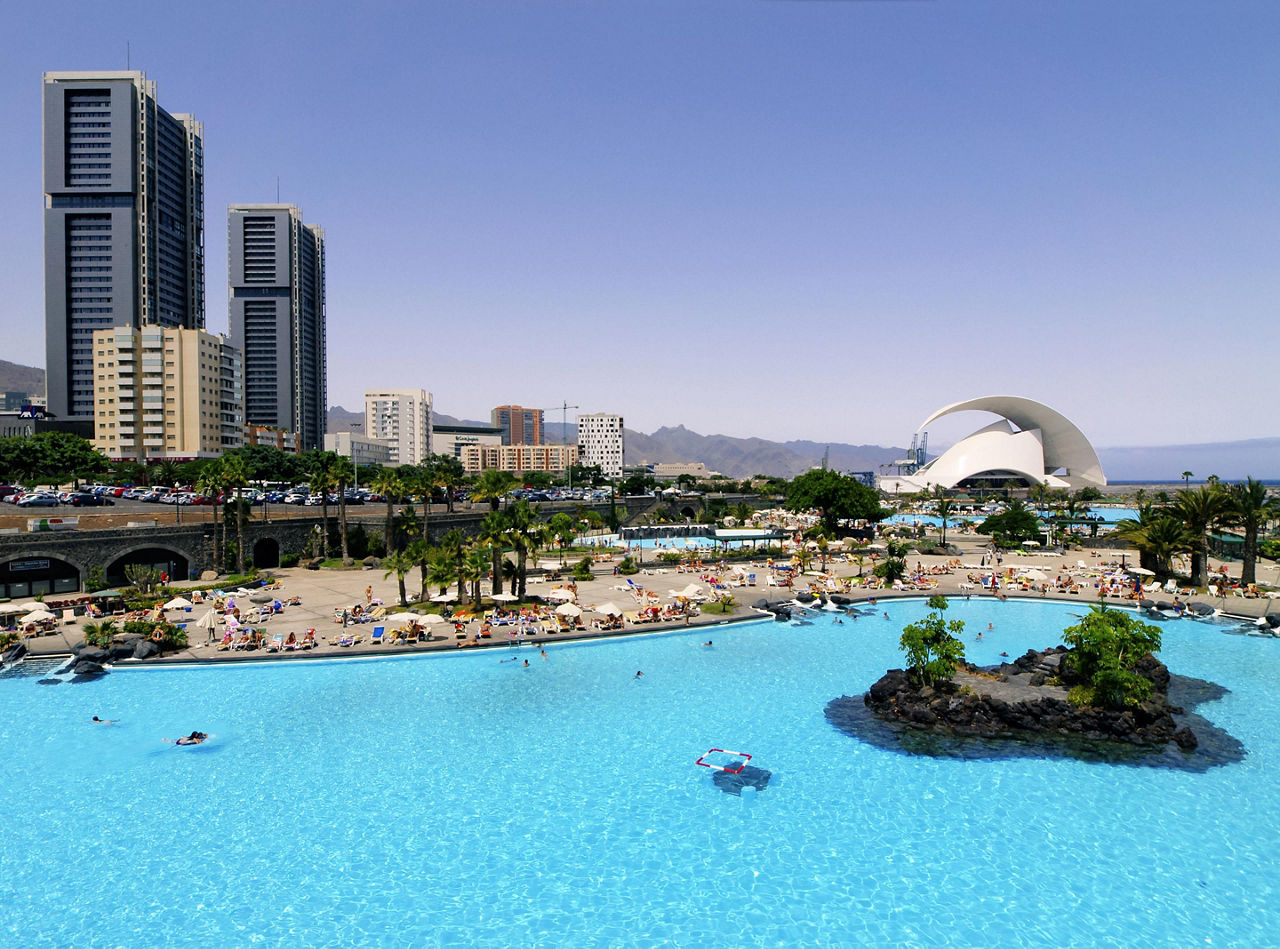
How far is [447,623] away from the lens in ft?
103

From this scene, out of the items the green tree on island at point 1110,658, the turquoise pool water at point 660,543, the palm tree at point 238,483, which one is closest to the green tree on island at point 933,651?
the green tree on island at point 1110,658

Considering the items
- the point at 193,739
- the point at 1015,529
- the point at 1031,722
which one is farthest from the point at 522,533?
the point at 1015,529

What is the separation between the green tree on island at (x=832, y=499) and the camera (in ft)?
196

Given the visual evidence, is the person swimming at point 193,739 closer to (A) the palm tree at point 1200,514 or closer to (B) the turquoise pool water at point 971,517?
(A) the palm tree at point 1200,514

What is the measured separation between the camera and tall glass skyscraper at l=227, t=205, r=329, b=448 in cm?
17188

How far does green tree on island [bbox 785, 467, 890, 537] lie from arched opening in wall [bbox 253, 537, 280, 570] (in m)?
41.0

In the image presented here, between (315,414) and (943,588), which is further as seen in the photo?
(315,414)

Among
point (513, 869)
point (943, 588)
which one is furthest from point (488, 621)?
point (943, 588)

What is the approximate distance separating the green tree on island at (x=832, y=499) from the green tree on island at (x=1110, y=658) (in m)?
36.5

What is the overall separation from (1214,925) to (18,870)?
73.2ft

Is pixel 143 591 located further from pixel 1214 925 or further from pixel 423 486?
pixel 1214 925

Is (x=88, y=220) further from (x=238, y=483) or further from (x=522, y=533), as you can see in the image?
(x=522, y=533)

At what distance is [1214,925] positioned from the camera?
1227 centimetres

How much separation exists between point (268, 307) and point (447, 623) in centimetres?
17307
